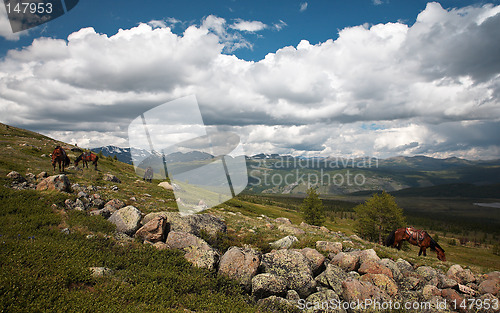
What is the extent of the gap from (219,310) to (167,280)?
115 inches

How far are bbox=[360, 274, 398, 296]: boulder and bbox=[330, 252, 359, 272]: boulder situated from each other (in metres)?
Result: 1.42

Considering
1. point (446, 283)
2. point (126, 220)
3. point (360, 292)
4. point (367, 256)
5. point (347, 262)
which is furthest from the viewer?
point (367, 256)

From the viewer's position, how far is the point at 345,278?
13.8 meters

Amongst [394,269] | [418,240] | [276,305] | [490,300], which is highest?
[276,305]

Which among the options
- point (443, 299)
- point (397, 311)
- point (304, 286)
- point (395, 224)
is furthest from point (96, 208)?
point (395, 224)

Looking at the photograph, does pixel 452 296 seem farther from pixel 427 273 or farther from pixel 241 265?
pixel 241 265

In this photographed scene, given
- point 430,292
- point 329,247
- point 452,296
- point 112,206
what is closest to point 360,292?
point 430,292

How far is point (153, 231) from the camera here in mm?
15016

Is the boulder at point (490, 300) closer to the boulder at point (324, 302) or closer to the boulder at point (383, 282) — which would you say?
the boulder at point (383, 282)

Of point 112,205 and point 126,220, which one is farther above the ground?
point 112,205

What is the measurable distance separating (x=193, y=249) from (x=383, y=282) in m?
11.9

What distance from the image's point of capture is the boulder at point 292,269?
1281cm

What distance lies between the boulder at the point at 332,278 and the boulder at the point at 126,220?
41.6 ft

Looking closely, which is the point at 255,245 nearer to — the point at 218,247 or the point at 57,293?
the point at 218,247
